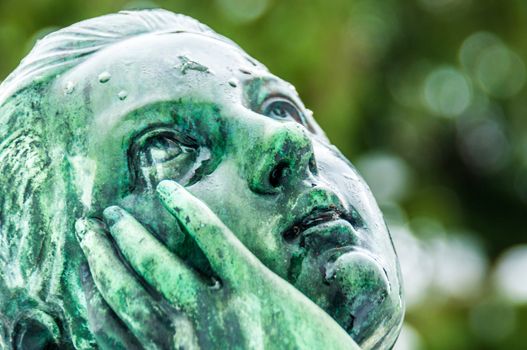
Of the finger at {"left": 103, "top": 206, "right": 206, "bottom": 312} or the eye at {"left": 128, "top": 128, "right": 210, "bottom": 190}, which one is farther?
the eye at {"left": 128, "top": 128, "right": 210, "bottom": 190}

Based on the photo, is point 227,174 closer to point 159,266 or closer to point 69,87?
point 159,266

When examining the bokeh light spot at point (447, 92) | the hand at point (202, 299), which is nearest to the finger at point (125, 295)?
the hand at point (202, 299)

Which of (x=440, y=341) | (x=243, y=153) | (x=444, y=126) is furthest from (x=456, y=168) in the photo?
(x=243, y=153)

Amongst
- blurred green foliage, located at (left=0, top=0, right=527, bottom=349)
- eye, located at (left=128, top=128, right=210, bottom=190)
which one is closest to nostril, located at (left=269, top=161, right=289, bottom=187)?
eye, located at (left=128, top=128, right=210, bottom=190)

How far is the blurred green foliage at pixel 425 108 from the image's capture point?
5.93m

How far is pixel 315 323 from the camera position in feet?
5.89

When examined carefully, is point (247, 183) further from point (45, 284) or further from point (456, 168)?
point (456, 168)

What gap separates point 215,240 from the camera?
1818 mm

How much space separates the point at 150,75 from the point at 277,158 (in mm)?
282

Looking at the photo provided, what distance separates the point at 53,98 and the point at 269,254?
490mm

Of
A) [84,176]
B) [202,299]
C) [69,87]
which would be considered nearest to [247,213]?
[202,299]

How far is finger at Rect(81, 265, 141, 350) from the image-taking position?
6.02ft

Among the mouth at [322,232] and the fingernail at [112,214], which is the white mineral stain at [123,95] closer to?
the fingernail at [112,214]

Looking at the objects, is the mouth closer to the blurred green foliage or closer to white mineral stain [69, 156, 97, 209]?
white mineral stain [69, 156, 97, 209]
